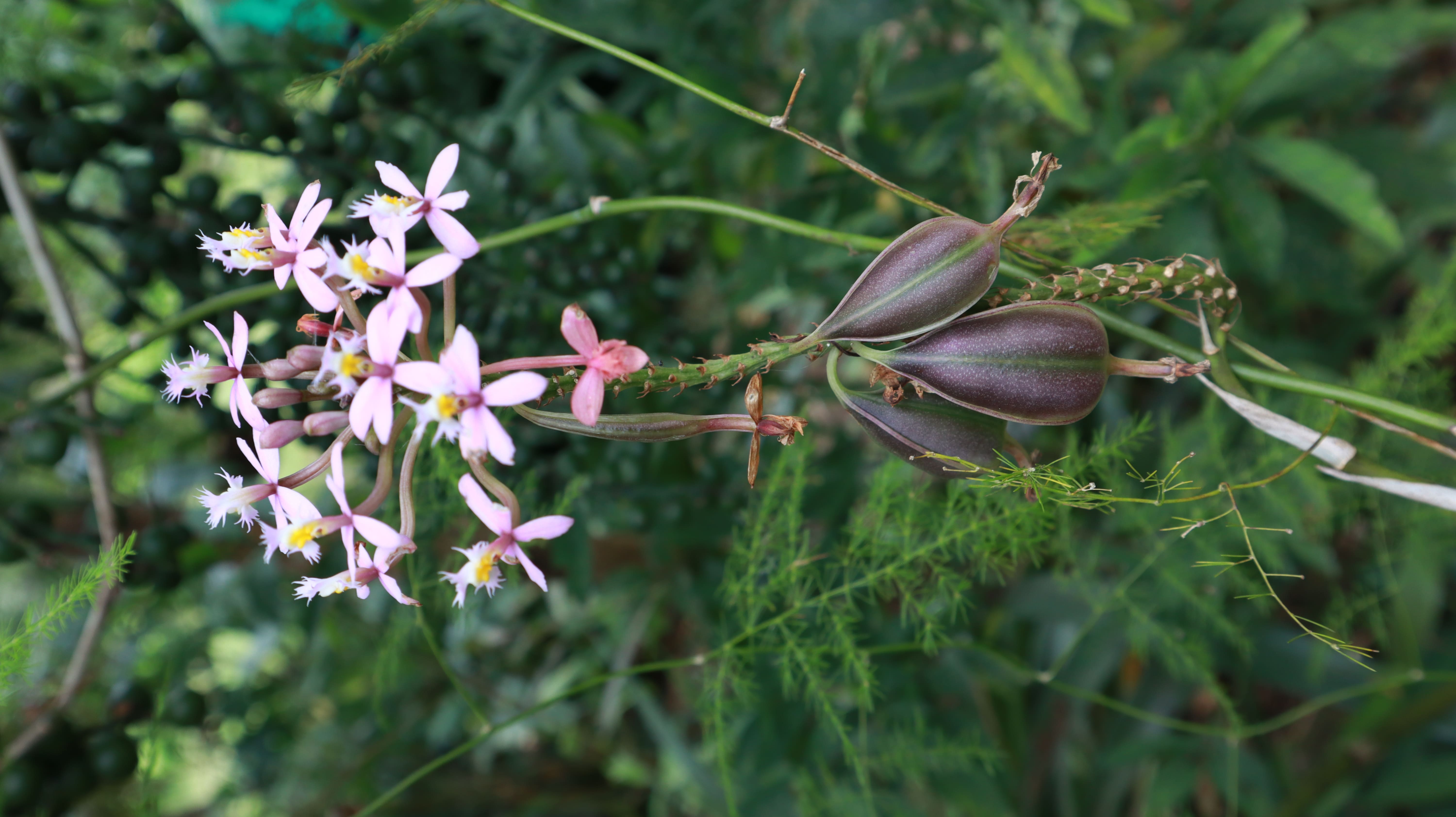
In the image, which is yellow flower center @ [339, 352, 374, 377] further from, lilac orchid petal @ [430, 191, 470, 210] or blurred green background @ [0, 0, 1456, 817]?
blurred green background @ [0, 0, 1456, 817]

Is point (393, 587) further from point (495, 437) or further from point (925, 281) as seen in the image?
point (925, 281)

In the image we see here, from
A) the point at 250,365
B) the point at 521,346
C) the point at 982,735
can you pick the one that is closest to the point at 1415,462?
the point at 982,735

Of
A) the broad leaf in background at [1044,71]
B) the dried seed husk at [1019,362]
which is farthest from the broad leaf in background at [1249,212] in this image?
the dried seed husk at [1019,362]

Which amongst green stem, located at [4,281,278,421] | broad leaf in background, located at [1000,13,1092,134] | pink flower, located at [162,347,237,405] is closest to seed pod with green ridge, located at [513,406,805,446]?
pink flower, located at [162,347,237,405]

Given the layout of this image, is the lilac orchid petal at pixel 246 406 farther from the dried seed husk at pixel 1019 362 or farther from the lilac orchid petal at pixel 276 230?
the dried seed husk at pixel 1019 362

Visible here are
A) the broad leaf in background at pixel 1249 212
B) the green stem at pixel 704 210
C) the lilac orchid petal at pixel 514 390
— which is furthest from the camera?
the broad leaf in background at pixel 1249 212

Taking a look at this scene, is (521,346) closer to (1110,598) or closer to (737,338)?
(737,338)

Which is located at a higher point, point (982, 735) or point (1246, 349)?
point (1246, 349)

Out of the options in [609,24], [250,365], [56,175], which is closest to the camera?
[250,365]
